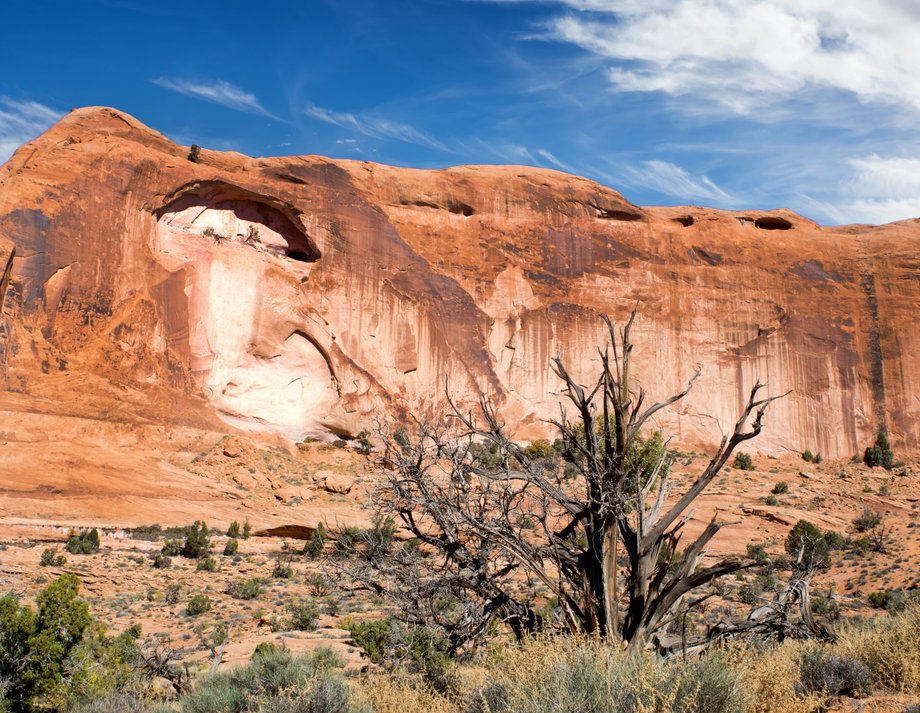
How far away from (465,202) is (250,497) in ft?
66.3

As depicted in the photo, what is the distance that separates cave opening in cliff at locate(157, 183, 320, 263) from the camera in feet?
109

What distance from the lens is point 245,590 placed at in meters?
16.5

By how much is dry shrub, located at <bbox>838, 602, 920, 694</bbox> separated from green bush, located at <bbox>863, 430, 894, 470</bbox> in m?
32.2

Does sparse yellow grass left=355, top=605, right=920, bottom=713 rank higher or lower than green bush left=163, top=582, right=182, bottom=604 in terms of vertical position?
higher

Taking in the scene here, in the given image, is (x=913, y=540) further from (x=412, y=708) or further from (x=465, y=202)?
(x=465, y=202)

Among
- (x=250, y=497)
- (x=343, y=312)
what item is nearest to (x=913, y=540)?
(x=250, y=497)

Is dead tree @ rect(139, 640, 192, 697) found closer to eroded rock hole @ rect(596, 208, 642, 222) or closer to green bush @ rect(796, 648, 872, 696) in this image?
green bush @ rect(796, 648, 872, 696)

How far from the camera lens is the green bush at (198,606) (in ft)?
48.3

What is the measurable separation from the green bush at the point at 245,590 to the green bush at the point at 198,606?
1316 millimetres

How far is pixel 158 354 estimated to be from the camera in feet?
96.7

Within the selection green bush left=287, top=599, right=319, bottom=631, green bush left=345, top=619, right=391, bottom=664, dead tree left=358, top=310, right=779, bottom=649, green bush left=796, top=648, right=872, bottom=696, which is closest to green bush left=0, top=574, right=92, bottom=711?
dead tree left=358, top=310, right=779, bottom=649

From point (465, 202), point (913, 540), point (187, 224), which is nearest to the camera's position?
point (913, 540)

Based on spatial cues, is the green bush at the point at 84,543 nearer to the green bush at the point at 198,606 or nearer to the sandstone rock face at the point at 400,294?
the green bush at the point at 198,606

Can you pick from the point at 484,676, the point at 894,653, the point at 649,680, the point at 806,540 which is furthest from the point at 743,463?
the point at 649,680
